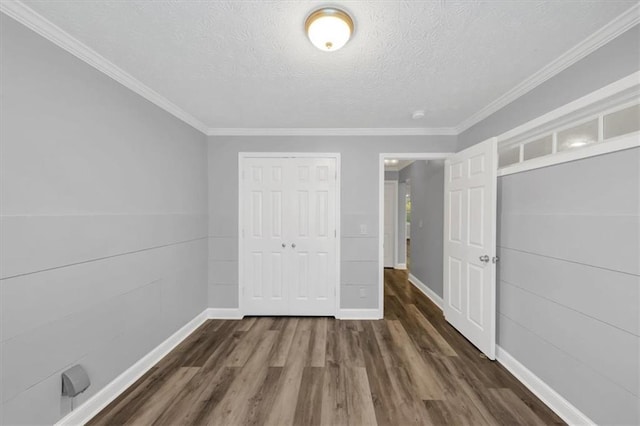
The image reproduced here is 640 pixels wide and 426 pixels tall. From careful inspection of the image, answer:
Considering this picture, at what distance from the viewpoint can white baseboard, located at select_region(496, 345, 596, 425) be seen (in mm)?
1624

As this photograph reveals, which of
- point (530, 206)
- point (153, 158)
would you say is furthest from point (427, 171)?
point (153, 158)

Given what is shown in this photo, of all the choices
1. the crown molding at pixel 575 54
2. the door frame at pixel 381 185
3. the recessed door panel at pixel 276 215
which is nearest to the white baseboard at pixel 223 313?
the recessed door panel at pixel 276 215

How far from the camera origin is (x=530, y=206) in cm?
202

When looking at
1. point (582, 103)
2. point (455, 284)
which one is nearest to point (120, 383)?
point (455, 284)

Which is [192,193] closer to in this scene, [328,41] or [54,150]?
[54,150]

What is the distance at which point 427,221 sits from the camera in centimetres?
431

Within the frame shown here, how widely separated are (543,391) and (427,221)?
274 centimetres

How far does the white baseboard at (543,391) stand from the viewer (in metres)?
1.62

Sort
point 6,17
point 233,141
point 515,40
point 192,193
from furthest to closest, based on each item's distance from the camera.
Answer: point 233,141
point 192,193
point 515,40
point 6,17

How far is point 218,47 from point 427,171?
373 cm

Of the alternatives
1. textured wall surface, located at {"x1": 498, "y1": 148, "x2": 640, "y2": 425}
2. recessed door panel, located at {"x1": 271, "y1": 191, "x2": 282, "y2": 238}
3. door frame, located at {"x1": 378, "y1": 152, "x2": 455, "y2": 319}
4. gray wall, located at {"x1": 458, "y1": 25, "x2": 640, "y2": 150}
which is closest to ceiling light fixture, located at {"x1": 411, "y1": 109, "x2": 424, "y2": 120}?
door frame, located at {"x1": 378, "y1": 152, "x2": 455, "y2": 319}

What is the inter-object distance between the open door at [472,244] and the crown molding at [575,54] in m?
0.40

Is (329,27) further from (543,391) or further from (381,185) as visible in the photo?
(543,391)

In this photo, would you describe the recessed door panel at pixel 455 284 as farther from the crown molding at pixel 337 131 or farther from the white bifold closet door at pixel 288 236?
the crown molding at pixel 337 131
